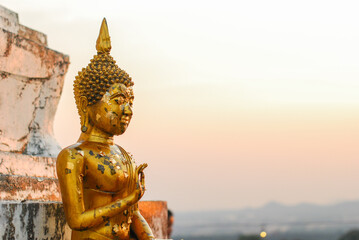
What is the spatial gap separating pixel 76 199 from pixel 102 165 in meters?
0.35

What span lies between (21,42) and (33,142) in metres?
1.08

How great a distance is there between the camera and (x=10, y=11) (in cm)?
659

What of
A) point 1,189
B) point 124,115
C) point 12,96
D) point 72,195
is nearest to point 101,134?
point 124,115

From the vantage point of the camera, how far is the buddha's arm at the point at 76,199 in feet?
14.4

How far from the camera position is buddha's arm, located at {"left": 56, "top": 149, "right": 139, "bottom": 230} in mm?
4395

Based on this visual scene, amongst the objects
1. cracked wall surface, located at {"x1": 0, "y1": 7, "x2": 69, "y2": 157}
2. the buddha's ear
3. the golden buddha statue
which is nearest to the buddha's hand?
the golden buddha statue

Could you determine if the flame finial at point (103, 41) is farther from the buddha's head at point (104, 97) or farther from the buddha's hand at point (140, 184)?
the buddha's hand at point (140, 184)

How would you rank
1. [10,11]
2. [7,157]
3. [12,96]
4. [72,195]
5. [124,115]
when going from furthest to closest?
[10,11], [12,96], [7,157], [124,115], [72,195]

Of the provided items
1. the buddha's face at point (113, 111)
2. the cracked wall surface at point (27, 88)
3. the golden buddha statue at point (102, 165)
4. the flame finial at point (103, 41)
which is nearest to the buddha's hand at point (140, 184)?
the golden buddha statue at point (102, 165)

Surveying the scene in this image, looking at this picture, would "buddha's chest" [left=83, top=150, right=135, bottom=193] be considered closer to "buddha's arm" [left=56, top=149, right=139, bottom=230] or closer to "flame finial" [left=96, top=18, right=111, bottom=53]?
"buddha's arm" [left=56, top=149, right=139, bottom=230]

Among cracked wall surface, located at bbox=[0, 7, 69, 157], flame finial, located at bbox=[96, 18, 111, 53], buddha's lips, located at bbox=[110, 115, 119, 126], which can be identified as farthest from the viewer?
cracked wall surface, located at bbox=[0, 7, 69, 157]

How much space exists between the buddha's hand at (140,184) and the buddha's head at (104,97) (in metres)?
0.34

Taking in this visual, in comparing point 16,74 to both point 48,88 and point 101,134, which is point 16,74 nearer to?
point 48,88

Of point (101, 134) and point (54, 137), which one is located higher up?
point (54, 137)
